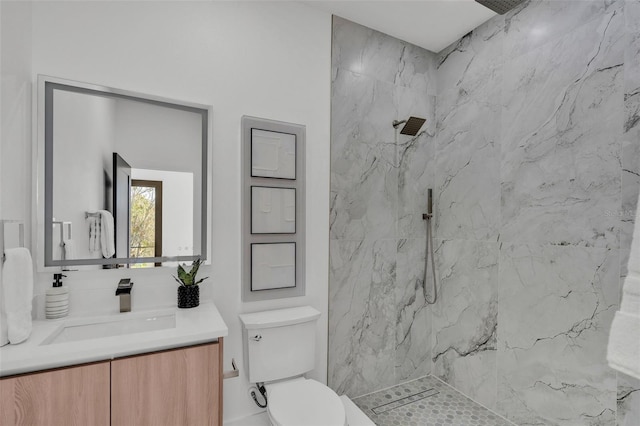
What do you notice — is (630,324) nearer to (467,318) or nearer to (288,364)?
(467,318)

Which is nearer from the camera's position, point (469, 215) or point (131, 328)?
point (131, 328)

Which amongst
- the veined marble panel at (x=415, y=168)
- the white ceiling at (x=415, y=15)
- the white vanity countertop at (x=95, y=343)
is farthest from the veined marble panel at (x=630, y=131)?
the white vanity countertop at (x=95, y=343)

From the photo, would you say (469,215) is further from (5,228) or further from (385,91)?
(5,228)

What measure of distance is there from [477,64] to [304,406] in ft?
7.83

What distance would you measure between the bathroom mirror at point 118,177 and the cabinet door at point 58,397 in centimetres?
56

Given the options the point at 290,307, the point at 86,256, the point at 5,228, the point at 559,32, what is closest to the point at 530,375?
the point at 290,307

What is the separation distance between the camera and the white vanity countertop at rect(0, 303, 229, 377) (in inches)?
41.4

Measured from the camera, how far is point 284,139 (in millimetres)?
1952

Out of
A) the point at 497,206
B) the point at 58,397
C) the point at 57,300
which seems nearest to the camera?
the point at 58,397

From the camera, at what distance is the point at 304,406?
1535 mm

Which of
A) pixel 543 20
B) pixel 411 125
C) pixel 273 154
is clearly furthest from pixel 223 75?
pixel 543 20

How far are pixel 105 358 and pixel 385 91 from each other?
2218 mm

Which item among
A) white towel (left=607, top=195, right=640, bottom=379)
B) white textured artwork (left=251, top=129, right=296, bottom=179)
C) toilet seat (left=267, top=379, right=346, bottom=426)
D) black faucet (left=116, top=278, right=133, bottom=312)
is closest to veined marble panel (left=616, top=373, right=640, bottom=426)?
white towel (left=607, top=195, right=640, bottom=379)

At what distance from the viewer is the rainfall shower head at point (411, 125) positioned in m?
2.19
